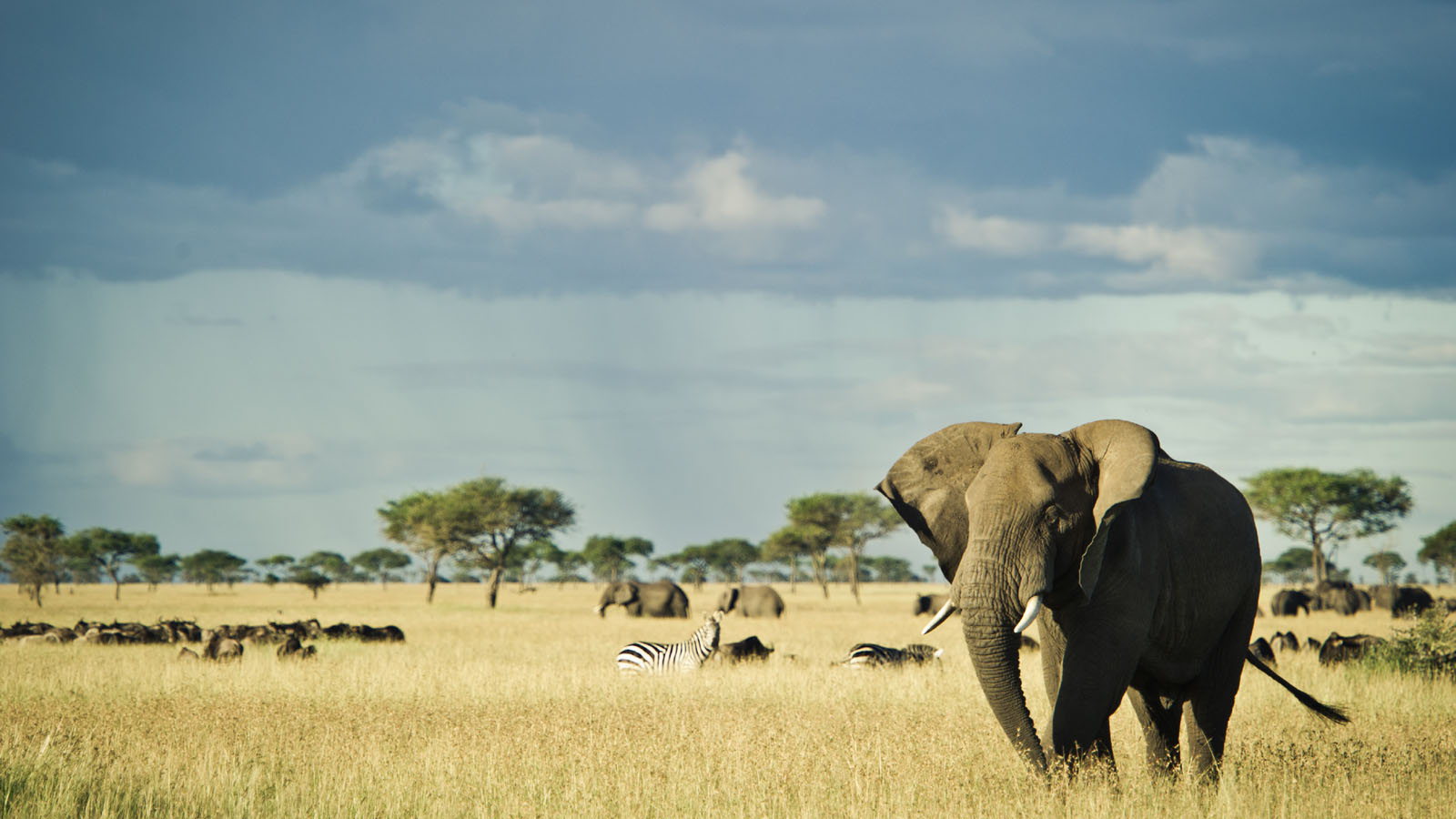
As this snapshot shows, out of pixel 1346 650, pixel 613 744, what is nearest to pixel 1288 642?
pixel 1346 650

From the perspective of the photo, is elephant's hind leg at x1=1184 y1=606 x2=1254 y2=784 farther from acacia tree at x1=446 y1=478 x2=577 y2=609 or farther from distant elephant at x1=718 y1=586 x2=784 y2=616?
acacia tree at x1=446 y1=478 x2=577 y2=609

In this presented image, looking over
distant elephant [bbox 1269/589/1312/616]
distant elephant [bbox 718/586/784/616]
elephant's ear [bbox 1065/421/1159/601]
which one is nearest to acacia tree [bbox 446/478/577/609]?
distant elephant [bbox 718/586/784/616]

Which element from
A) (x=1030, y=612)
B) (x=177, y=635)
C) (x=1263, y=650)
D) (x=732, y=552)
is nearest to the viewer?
(x=1030, y=612)

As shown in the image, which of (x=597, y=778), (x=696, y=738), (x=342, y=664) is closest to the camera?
(x=597, y=778)

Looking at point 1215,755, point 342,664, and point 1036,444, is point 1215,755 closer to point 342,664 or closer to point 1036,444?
point 1036,444

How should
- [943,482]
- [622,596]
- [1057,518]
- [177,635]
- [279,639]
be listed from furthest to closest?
[622,596] → [177,635] → [279,639] → [943,482] → [1057,518]

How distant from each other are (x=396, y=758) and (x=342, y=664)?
34.2 ft

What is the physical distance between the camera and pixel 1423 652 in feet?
57.4

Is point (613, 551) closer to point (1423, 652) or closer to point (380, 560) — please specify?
point (380, 560)

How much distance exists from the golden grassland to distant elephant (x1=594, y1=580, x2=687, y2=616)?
26988 mm

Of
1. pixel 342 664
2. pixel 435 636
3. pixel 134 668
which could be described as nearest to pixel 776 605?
pixel 435 636

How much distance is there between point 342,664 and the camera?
772 inches

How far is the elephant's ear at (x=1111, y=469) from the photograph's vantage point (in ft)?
24.1

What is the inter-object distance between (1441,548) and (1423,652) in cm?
7570
